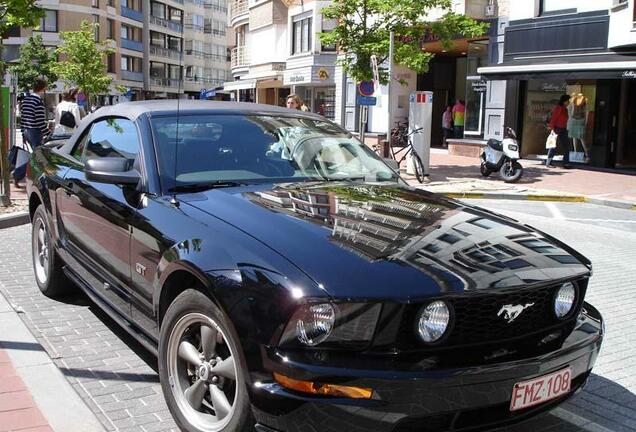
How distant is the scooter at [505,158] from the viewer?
16.0 m

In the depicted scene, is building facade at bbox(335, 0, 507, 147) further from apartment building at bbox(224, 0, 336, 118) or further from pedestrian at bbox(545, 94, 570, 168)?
apartment building at bbox(224, 0, 336, 118)

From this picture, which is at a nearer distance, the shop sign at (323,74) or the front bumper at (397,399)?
the front bumper at (397,399)

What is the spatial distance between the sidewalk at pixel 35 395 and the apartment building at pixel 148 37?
169 ft

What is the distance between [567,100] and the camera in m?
18.6

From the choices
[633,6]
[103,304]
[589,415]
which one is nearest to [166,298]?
[103,304]

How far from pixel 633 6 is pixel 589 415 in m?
15.5

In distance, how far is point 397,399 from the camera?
237 centimetres

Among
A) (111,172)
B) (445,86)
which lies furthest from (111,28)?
(111,172)

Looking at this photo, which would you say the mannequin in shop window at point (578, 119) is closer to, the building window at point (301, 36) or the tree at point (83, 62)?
the building window at point (301, 36)

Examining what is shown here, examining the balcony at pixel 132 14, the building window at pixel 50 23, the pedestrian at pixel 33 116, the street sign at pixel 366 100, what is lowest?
the pedestrian at pixel 33 116

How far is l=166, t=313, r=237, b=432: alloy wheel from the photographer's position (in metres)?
2.81

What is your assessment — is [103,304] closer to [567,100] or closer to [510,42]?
[567,100]

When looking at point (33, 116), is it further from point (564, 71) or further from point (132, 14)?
point (132, 14)

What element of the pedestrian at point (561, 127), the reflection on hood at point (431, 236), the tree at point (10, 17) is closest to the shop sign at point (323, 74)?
the pedestrian at point (561, 127)
